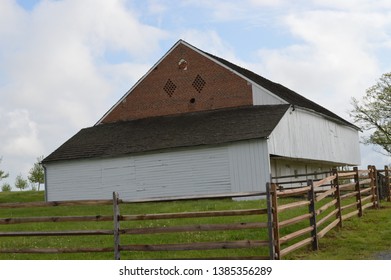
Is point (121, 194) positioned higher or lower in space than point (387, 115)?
lower

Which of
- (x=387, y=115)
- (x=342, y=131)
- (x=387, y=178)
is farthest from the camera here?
(x=387, y=115)

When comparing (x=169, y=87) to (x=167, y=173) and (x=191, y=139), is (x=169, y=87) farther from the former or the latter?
(x=167, y=173)

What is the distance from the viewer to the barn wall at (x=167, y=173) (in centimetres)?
2786

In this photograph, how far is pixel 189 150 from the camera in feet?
96.7

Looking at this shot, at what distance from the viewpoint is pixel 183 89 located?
121ft

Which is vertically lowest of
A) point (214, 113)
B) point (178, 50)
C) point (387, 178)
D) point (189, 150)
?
point (387, 178)

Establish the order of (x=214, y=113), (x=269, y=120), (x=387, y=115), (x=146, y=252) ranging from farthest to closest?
(x=387, y=115) < (x=214, y=113) < (x=269, y=120) < (x=146, y=252)

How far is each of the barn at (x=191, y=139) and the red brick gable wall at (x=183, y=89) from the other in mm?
65

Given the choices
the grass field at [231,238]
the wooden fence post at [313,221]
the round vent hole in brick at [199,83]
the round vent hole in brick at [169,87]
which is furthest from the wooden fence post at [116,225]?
the round vent hole in brick at [169,87]

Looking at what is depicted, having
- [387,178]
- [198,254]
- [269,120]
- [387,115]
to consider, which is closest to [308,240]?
[198,254]

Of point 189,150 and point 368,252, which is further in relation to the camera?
point 189,150

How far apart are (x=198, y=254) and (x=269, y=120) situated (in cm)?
1824

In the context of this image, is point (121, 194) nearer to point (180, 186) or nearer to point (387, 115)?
point (180, 186)

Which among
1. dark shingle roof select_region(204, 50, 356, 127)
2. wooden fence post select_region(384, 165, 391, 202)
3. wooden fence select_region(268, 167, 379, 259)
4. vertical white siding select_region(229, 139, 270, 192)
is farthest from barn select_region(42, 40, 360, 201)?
wooden fence select_region(268, 167, 379, 259)
